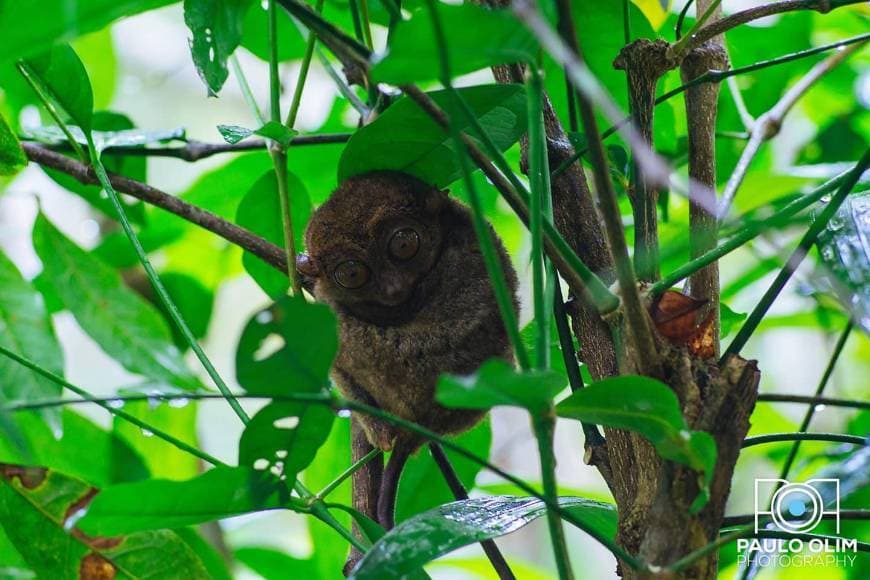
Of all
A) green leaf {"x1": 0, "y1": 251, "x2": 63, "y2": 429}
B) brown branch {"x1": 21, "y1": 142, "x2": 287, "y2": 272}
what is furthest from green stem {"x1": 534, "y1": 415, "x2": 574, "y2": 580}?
green leaf {"x1": 0, "y1": 251, "x2": 63, "y2": 429}

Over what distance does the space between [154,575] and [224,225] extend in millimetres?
638

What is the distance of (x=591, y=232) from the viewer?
144cm

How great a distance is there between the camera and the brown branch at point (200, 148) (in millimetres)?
1931

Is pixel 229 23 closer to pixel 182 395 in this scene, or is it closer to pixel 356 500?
pixel 182 395

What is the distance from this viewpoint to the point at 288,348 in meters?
0.90

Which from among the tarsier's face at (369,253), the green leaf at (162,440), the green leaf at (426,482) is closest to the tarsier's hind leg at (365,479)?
the green leaf at (426,482)

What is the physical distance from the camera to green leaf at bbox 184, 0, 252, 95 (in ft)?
4.34

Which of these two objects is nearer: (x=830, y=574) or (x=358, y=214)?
(x=358, y=214)

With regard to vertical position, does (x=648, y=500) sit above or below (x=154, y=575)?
above

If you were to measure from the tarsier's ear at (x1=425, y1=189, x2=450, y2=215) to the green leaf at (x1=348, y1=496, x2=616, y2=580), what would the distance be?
79 cm

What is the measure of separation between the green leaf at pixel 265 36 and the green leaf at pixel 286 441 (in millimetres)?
1112

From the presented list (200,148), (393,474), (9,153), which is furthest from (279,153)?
(393,474)

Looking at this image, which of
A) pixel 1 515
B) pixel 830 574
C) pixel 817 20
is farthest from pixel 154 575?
pixel 817 20

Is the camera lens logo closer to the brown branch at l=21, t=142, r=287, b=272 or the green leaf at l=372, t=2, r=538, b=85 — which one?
the green leaf at l=372, t=2, r=538, b=85
